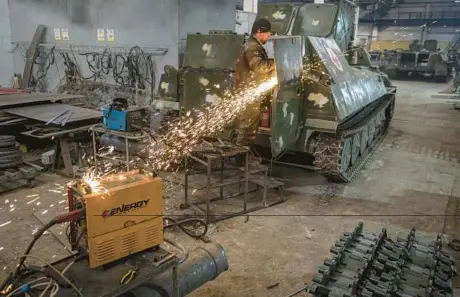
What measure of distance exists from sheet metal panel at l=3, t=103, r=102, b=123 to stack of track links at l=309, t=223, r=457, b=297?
170 inches

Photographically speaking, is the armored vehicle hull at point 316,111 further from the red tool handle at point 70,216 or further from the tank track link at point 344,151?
the red tool handle at point 70,216

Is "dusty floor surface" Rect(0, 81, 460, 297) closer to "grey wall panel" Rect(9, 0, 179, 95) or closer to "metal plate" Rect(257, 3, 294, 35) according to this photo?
"metal plate" Rect(257, 3, 294, 35)

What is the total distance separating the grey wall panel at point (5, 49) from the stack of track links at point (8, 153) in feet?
22.8

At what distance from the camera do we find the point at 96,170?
19.3ft

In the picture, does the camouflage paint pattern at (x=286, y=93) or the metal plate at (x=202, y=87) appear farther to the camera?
the metal plate at (x=202, y=87)

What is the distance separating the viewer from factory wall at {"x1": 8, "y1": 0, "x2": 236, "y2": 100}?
8156 mm

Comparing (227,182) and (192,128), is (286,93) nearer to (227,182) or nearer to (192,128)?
(227,182)

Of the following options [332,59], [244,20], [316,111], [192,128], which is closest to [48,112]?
[192,128]

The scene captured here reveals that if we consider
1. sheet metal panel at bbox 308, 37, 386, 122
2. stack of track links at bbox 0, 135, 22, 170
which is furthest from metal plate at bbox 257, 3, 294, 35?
stack of track links at bbox 0, 135, 22, 170

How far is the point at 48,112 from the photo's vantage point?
6480 mm

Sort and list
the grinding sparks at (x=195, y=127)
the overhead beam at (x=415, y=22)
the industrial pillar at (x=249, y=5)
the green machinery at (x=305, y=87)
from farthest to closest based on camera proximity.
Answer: the overhead beam at (x=415, y=22)
the industrial pillar at (x=249, y=5)
the grinding sparks at (x=195, y=127)
the green machinery at (x=305, y=87)

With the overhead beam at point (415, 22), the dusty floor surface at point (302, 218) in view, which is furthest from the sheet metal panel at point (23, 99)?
the overhead beam at point (415, 22)

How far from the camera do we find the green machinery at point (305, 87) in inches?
205

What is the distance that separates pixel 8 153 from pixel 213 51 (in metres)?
3.22
